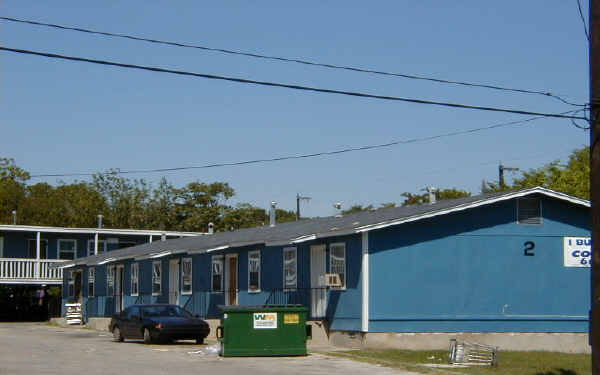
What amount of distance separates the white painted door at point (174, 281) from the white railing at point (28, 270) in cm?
1216

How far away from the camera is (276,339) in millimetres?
23328

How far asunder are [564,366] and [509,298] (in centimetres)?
647

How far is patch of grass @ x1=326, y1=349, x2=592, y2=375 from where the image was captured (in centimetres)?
1997

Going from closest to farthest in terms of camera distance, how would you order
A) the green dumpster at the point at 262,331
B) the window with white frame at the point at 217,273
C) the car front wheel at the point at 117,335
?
the green dumpster at the point at 262,331
the car front wheel at the point at 117,335
the window with white frame at the point at 217,273

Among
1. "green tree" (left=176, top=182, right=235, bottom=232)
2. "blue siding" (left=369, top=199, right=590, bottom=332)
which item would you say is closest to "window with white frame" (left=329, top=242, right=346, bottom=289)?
"blue siding" (left=369, top=199, right=590, bottom=332)

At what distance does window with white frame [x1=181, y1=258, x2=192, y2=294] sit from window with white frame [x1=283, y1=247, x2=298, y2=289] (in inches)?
294

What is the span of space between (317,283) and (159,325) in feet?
15.8

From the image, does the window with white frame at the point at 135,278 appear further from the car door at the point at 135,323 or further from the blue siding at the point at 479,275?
the blue siding at the point at 479,275

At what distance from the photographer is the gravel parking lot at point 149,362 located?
62.8ft

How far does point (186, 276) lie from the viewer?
126 feet

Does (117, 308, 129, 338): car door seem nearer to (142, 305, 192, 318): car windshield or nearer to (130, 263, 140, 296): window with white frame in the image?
(142, 305, 192, 318): car windshield

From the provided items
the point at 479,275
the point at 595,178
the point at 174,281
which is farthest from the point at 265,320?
the point at 174,281

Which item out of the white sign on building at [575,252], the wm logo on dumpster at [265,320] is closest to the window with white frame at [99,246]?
the white sign on building at [575,252]

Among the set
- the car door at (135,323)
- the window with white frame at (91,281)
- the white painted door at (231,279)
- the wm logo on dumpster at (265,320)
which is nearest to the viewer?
the wm logo on dumpster at (265,320)
